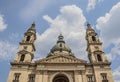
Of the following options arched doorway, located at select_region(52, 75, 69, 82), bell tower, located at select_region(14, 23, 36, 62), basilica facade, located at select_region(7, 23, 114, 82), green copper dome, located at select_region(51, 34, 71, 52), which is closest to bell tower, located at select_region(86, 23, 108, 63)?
basilica facade, located at select_region(7, 23, 114, 82)

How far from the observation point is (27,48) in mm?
42531

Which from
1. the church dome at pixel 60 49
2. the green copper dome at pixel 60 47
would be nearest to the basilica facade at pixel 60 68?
the church dome at pixel 60 49

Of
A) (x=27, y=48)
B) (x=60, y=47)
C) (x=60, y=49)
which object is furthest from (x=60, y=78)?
(x=60, y=47)

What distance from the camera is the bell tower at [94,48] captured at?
40556mm

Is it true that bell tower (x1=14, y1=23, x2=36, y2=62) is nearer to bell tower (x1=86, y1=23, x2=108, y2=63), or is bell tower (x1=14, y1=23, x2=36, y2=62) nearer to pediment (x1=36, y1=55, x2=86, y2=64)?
pediment (x1=36, y1=55, x2=86, y2=64)

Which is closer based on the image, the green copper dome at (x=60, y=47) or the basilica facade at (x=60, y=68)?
the basilica facade at (x=60, y=68)

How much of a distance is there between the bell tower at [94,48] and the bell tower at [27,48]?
563 inches

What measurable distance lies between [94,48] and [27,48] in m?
16.4

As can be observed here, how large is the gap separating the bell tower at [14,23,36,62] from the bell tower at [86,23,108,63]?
1430cm

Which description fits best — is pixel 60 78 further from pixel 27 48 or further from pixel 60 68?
pixel 27 48

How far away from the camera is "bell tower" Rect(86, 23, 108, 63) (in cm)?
4056

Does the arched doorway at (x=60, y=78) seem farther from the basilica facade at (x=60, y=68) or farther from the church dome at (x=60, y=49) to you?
the church dome at (x=60, y=49)

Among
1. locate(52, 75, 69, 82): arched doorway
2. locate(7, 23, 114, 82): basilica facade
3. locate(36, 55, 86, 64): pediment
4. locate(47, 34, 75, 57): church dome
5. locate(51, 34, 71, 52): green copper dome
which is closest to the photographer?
locate(7, 23, 114, 82): basilica facade

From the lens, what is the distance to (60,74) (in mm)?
38219
